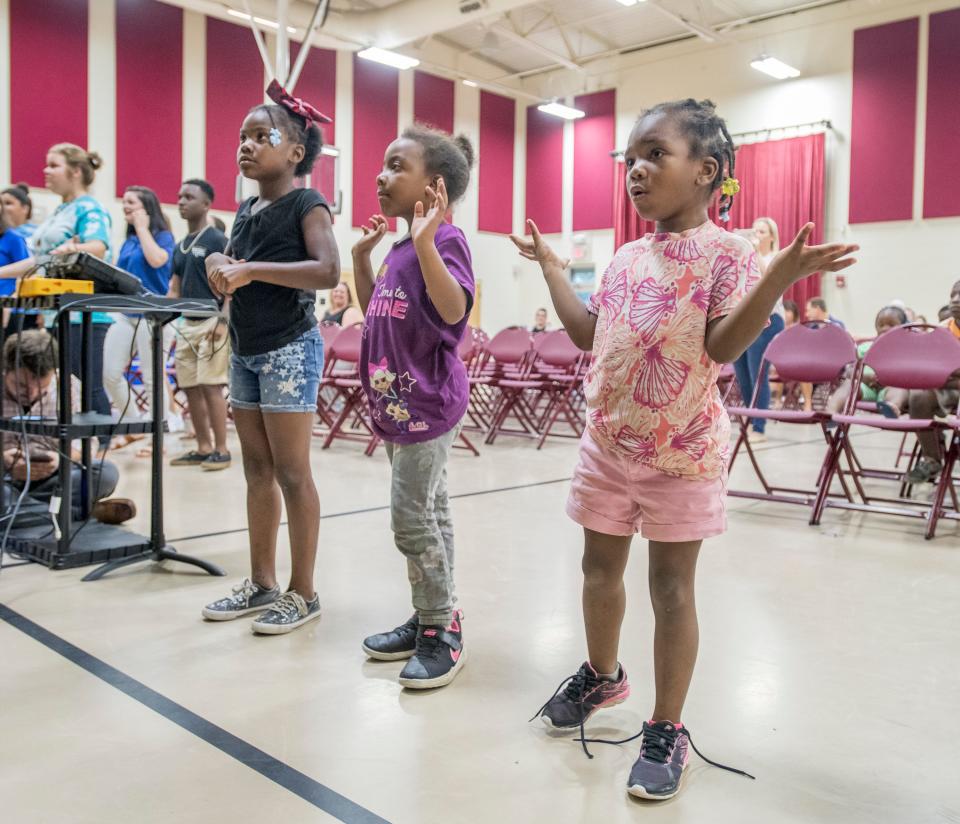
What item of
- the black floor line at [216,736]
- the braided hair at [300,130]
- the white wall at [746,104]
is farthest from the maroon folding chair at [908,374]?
the white wall at [746,104]

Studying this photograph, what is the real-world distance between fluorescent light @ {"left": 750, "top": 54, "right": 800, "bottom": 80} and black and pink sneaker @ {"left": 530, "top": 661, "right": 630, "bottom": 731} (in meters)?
11.9

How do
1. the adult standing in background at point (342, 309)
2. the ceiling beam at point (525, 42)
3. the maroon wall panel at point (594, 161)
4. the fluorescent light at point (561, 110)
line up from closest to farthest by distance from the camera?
the adult standing in background at point (342, 309) → the ceiling beam at point (525, 42) → the fluorescent light at point (561, 110) → the maroon wall panel at point (594, 161)

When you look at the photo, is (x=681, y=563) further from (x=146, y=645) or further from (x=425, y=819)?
(x=146, y=645)

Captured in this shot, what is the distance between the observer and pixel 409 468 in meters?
1.88

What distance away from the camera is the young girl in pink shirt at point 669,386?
1448 mm

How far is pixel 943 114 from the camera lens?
11180mm

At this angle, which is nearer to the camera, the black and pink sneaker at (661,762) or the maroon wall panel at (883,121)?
the black and pink sneaker at (661,762)

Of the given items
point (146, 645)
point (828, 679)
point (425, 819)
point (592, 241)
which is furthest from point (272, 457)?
point (592, 241)

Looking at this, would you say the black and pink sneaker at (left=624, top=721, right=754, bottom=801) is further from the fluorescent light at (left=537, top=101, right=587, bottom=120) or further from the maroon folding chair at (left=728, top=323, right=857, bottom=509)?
the fluorescent light at (left=537, top=101, right=587, bottom=120)

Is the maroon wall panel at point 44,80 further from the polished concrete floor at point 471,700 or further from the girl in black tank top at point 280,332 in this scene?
the girl in black tank top at point 280,332

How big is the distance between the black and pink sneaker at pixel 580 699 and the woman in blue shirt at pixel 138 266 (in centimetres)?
320

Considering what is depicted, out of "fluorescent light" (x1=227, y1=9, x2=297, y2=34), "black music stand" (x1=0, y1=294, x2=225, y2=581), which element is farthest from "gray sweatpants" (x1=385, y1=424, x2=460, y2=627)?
"fluorescent light" (x1=227, y1=9, x2=297, y2=34)

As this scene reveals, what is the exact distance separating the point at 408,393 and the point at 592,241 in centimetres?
1380

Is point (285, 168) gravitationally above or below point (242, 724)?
above
